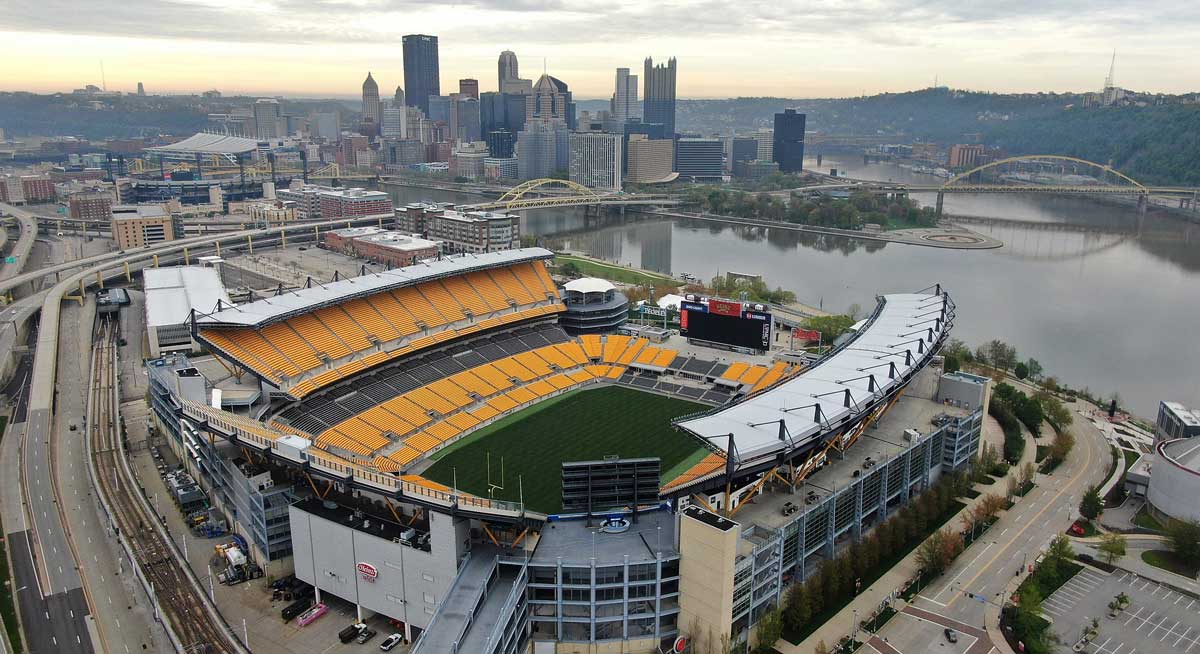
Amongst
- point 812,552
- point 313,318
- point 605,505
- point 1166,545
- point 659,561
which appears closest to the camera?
point 659,561

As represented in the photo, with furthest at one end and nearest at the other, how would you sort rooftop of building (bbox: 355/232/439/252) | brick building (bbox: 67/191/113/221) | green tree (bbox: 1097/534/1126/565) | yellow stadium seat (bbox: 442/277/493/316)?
brick building (bbox: 67/191/113/221) → rooftop of building (bbox: 355/232/439/252) → yellow stadium seat (bbox: 442/277/493/316) → green tree (bbox: 1097/534/1126/565)

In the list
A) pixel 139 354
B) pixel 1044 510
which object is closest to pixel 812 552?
pixel 1044 510

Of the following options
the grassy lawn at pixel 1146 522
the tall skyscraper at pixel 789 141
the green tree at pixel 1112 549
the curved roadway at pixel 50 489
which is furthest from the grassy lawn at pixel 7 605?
the tall skyscraper at pixel 789 141

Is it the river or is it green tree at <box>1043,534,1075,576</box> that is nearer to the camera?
green tree at <box>1043,534,1075,576</box>

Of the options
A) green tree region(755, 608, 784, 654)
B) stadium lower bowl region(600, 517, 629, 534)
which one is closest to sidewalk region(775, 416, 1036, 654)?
green tree region(755, 608, 784, 654)

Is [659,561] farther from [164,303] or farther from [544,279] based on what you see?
[164,303]

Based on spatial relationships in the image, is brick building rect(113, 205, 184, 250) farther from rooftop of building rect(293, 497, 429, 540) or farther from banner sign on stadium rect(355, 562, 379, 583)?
banner sign on stadium rect(355, 562, 379, 583)
